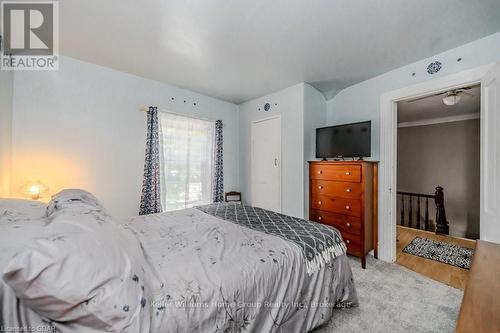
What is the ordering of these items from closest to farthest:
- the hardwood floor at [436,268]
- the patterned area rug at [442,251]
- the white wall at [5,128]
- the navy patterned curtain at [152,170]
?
the white wall at [5,128], the hardwood floor at [436,268], the patterned area rug at [442,251], the navy patterned curtain at [152,170]

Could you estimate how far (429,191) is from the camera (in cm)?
529

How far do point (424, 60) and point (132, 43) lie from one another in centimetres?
330

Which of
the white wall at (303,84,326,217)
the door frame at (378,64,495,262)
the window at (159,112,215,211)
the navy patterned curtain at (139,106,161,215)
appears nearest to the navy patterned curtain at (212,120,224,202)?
the window at (159,112,215,211)

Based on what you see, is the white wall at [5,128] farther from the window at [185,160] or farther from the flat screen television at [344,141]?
the flat screen television at [344,141]

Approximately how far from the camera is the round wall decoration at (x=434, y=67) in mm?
2326

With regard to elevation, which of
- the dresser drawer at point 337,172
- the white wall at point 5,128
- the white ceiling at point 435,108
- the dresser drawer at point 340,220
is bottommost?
the dresser drawer at point 340,220

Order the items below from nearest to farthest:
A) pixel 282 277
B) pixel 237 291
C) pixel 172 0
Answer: pixel 237 291
pixel 282 277
pixel 172 0

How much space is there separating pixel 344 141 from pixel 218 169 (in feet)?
7.11

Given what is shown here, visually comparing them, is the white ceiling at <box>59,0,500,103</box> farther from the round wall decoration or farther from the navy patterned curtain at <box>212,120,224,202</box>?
the navy patterned curtain at <box>212,120,224,202</box>

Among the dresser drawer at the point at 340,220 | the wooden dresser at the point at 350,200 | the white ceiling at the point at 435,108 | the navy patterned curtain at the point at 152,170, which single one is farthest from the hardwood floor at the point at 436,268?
the navy patterned curtain at the point at 152,170

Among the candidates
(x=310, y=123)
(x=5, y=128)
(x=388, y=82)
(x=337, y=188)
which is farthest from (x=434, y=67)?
(x=5, y=128)

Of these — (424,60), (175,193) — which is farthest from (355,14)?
(175,193)

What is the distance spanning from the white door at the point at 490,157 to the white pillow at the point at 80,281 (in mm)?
2461

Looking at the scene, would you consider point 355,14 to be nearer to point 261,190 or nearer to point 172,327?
point 172,327
